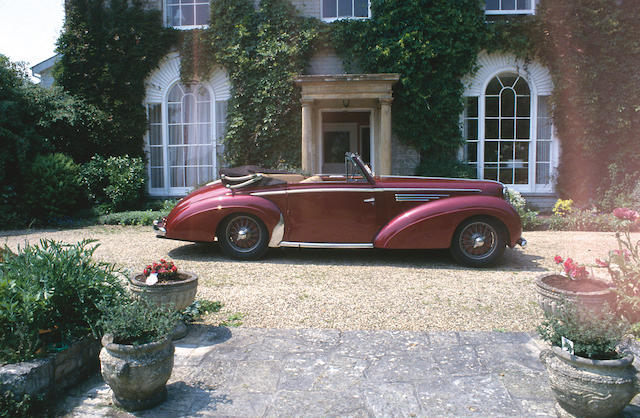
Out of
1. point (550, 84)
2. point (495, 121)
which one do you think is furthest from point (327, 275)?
point (550, 84)

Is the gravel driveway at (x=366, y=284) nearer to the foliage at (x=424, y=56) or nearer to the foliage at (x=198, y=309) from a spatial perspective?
the foliage at (x=198, y=309)

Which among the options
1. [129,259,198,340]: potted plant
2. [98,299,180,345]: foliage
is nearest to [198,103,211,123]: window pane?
[129,259,198,340]: potted plant

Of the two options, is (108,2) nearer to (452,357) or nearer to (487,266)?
(487,266)

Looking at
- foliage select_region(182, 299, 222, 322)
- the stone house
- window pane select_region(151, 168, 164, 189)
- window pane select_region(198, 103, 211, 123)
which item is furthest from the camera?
window pane select_region(151, 168, 164, 189)

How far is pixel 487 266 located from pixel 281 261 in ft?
9.00

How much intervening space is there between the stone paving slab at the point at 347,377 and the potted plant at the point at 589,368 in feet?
0.76

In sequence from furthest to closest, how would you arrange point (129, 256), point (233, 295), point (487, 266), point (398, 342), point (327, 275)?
point (129, 256) < point (487, 266) < point (327, 275) < point (233, 295) < point (398, 342)

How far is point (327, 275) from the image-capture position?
585 centimetres

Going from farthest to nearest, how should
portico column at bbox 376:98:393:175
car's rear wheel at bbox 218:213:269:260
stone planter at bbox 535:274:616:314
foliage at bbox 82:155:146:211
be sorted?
foliage at bbox 82:155:146:211 < portico column at bbox 376:98:393:175 < car's rear wheel at bbox 218:213:269:260 < stone planter at bbox 535:274:616:314

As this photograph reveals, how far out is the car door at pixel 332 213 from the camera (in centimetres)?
644

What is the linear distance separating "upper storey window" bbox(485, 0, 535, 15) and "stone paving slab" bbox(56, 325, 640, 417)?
9.62 meters

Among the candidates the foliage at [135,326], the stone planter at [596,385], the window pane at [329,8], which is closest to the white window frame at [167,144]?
the window pane at [329,8]

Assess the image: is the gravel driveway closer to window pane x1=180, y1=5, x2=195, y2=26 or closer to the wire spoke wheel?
the wire spoke wheel

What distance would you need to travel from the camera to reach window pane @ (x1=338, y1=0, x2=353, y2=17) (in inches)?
455
